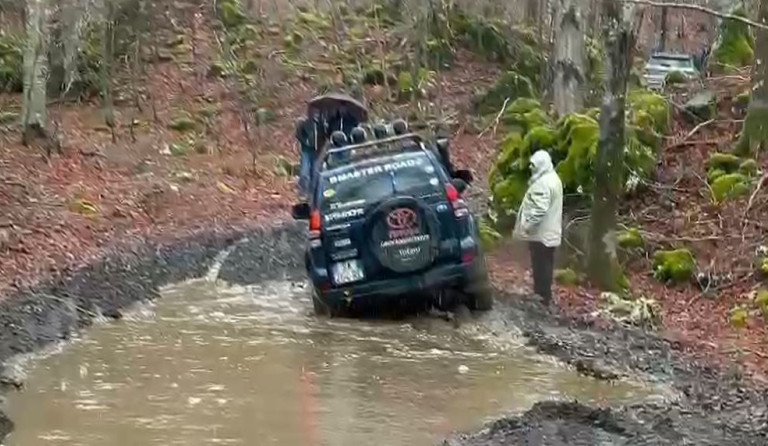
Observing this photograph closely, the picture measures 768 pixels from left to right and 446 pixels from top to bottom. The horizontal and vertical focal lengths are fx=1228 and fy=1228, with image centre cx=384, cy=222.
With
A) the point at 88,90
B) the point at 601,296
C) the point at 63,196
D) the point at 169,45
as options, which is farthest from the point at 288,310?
the point at 169,45

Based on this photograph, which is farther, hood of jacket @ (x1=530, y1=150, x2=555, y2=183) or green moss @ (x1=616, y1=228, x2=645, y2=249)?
green moss @ (x1=616, y1=228, x2=645, y2=249)

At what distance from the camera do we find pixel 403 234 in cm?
1204

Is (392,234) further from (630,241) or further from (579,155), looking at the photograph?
(579,155)

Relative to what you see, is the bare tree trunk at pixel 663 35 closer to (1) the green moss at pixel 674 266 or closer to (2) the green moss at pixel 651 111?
(2) the green moss at pixel 651 111

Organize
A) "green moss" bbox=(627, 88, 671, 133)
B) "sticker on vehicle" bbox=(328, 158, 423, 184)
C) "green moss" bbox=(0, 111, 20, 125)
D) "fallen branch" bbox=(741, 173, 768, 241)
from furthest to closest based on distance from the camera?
"green moss" bbox=(0, 111, 20, 125), "green moss" bbox=(627, 88, 671, 133), "fallen branch" bbox=(741, 173, 768, 241), "sticker on vehicle" bbox=(328, 158, 423, 184)

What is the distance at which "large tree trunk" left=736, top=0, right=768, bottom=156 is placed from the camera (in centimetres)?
1720

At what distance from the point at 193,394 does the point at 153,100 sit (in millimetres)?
21543

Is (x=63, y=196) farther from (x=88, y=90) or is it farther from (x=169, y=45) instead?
(x=169, y=45)

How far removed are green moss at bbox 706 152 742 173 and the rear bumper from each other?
6213 mm

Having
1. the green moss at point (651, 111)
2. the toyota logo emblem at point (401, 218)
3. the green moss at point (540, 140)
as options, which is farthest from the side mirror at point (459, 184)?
the green moss at point (651, 111)

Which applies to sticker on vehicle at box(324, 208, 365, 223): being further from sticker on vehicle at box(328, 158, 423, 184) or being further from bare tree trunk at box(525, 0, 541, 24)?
bare tree trunk at box(525, 0, 541, 24)

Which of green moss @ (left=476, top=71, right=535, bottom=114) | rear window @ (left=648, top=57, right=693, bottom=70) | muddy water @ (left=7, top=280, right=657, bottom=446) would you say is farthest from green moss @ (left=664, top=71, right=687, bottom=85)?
muddy water @ (left=7, top=280, right=657, bottom=446)

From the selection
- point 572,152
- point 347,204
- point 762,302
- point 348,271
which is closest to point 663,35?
point 572,152

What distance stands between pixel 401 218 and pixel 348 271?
2.63ft
